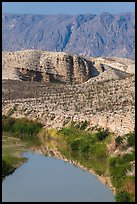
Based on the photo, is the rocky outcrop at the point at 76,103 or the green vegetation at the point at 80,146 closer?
the green vegetation at the point at 80,146

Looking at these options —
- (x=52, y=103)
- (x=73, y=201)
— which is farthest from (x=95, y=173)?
(x=52, y=103)

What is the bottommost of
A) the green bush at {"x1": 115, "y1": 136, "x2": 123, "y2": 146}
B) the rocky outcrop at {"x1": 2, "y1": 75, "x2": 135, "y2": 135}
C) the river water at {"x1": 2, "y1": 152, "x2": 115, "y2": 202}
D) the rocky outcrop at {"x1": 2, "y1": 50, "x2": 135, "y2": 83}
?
the river water at {"x1": 2, "y1": 152, "x2": 115, "y2": 202}

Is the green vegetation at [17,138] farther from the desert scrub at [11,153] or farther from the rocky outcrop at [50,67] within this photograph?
the rocky outcrop at [50,67]

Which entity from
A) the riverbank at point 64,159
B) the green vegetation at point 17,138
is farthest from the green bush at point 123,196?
the green vegetation at point 17,138

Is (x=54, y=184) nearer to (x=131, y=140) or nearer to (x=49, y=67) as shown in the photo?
(x=131, y=140)

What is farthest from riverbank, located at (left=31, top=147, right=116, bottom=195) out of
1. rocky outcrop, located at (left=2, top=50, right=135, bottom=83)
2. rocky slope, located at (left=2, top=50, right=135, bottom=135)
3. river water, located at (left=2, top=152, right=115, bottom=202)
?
rocky outcrop, located at (left=2, top=50, right=135, bottom=83)

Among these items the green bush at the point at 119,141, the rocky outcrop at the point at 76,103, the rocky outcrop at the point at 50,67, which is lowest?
the green bush at the point at 119,141

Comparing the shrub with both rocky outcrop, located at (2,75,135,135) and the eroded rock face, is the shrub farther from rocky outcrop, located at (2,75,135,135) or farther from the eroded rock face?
the eroded rock face
